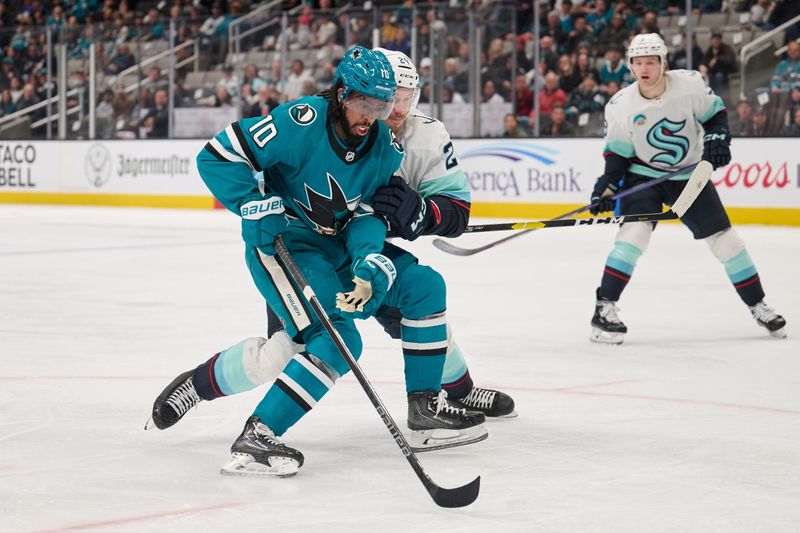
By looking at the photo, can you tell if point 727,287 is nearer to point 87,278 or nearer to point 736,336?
point 736,336

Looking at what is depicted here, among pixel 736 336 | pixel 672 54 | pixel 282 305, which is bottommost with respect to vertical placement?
pixel 736 336

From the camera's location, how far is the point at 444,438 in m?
3.20

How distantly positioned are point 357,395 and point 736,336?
201 cm

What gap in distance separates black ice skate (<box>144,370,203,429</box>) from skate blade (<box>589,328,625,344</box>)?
7.34 feet

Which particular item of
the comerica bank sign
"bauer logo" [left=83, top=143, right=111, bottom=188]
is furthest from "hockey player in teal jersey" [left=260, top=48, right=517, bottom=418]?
"bauer logo" [left=83, top=143, right=111, bottom=188]

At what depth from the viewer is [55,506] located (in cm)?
251

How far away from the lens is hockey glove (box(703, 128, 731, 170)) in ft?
16.8

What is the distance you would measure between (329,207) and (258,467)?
0.65 metres

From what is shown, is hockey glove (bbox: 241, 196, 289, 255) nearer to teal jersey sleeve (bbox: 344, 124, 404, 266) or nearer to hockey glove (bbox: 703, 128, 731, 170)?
teal jersey sleeve (bbox: 344, 124, 404, 266)

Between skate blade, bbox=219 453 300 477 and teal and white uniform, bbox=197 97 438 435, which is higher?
teal and white uniform, bbox=197 97 438 435

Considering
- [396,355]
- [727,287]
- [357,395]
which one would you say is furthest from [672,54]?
[357,395]

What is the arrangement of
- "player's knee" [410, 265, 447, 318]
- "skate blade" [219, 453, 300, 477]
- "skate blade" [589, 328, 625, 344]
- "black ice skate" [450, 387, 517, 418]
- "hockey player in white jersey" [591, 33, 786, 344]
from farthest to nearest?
"hockey player in white jersey" [591, 33, 786, 344], "skate blade" [589, 328, 625, 344], "black ice skate" [450, 387, 517, 418], "player's knee" [410, 265, 447, 318], "skate blade" [219, 453, 300, 477]

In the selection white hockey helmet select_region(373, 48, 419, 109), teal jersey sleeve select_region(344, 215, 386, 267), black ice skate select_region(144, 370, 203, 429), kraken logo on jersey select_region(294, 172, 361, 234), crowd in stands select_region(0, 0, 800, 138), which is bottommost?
black ice skate select_region(144, 370, 203, 429)

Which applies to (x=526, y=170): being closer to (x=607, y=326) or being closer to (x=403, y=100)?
(x=607, y=326)
